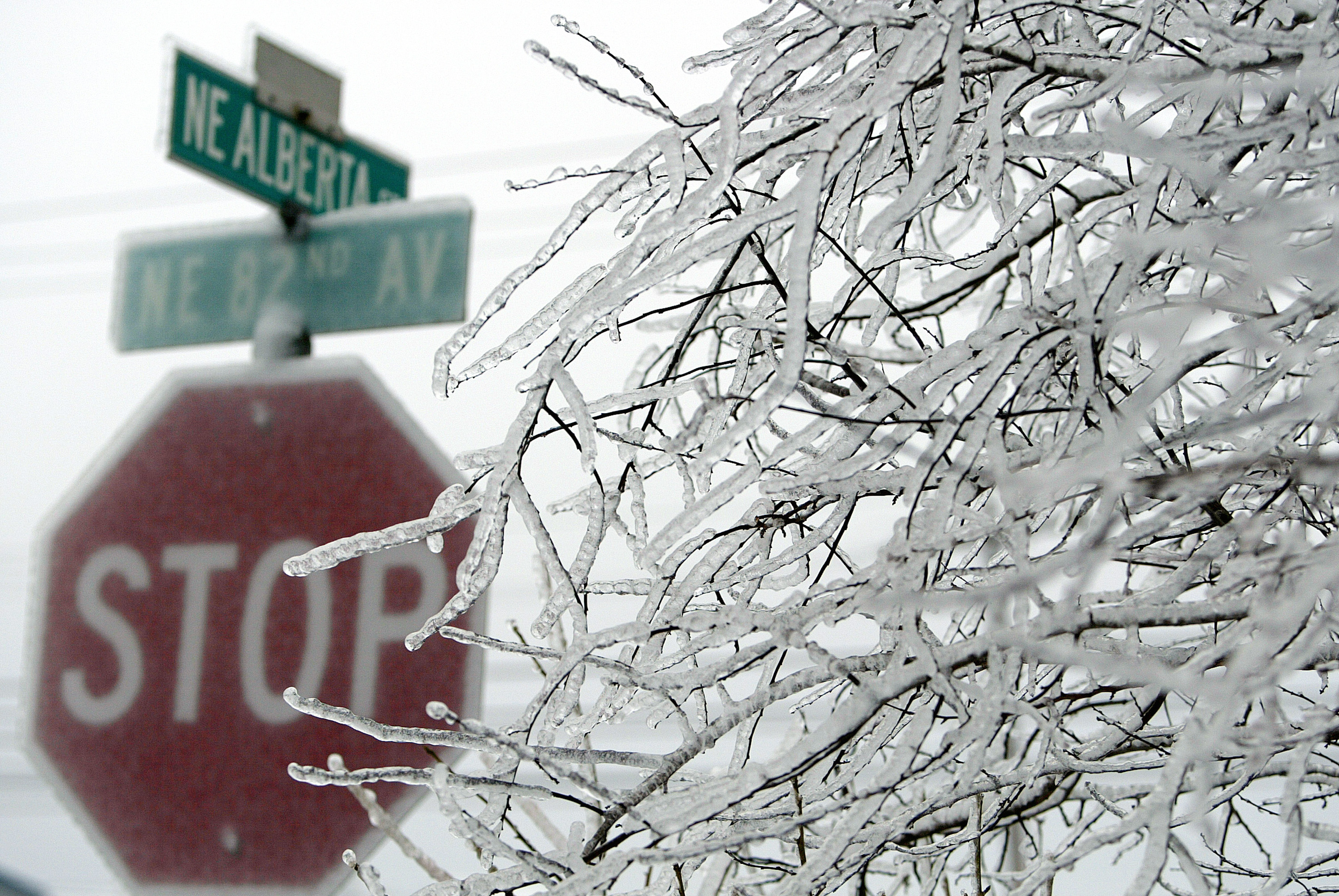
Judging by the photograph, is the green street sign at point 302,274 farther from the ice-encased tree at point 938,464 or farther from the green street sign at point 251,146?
the ice-encased tree at point 938,464

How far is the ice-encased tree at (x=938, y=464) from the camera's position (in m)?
0.84

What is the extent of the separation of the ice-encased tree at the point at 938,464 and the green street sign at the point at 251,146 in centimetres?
96

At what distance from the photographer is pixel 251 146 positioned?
1.99 metres

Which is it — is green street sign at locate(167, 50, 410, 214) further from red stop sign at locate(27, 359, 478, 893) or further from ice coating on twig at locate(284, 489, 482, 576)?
ice coating on twig at locate(284, 489, 482, 576)

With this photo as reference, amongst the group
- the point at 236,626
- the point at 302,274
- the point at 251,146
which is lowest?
the point at 236,626

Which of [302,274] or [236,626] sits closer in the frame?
[236,626]

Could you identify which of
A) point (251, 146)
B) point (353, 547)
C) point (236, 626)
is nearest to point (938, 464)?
point (353, 547)

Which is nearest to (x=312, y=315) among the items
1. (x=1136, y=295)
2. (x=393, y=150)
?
(x=393, y=150)

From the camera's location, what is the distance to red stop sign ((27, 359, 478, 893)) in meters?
1.50

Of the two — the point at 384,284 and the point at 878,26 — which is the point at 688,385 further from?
the point at 384,284

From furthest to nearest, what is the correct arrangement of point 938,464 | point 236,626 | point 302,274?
point 302,274, point 236,626, point 938,464

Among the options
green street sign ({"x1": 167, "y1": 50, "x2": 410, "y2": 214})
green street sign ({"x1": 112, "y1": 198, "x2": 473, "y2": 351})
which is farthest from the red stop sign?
green street sign ({"x1": 167, "y1": 50, "x2": 410, "y2": 214})

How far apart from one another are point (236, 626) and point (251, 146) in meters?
0.79

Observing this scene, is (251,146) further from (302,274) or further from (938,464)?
(938,464)
